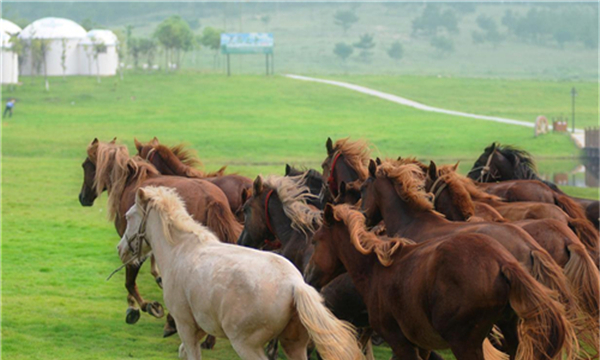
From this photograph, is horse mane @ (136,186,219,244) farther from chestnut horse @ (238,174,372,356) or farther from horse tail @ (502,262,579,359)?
horse tail @ (502,262,579,359)

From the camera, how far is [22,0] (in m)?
159

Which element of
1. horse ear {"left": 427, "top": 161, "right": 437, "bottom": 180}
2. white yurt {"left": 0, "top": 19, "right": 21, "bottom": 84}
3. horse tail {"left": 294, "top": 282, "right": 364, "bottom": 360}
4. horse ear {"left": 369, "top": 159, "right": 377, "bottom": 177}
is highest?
white yurt {"left": 0, "top": 19, "right": 21, "bottom": 84}

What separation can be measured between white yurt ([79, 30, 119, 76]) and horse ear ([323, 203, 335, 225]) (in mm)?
69993

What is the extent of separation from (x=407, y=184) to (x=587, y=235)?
8.54 feet

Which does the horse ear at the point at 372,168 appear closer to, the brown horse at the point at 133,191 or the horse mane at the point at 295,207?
the horse mane at the point at 295,207

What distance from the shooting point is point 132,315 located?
9.89 meters

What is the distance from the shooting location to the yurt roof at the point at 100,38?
7625cm

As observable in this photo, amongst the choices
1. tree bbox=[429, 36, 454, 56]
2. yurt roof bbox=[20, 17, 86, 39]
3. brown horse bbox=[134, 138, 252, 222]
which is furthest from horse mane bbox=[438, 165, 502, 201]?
tree bbox=[429, 36, 454, 56]

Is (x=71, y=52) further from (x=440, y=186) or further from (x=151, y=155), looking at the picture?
(x=440, y=186)

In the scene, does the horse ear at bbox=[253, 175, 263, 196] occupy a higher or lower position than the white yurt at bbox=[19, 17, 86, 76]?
lower

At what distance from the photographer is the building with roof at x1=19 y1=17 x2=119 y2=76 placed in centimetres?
7412

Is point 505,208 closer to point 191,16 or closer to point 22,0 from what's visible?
point 191,16

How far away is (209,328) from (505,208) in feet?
13.8

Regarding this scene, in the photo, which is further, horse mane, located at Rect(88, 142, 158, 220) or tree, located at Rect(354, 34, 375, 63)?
tree, located at Rect(354, 34, 375, 63)
